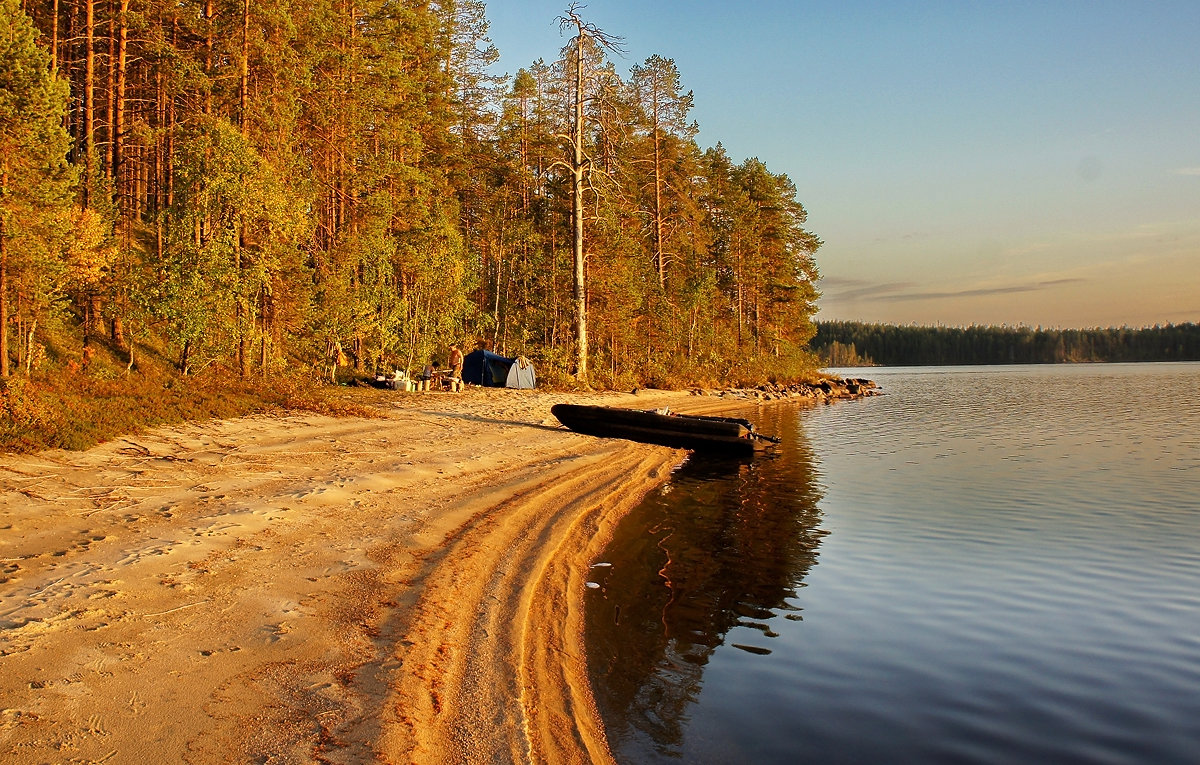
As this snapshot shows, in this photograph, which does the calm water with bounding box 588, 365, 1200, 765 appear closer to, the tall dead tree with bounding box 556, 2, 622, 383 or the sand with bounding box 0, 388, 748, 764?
the sand with bounding box 0, 388, 748, 764

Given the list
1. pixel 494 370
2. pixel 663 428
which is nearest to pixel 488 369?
pixel 494 370

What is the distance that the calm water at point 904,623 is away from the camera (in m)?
5.01

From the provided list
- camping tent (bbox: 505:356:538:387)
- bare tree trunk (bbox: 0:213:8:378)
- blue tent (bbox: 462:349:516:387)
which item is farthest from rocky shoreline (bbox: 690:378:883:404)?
bare tree trunk (bbox: 0:213:8:378)

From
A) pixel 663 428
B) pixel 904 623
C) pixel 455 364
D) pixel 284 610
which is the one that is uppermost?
pixel 455 364

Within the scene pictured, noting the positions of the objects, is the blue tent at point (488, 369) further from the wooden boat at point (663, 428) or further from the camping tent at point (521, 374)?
the wooden boat at point (663, 428)

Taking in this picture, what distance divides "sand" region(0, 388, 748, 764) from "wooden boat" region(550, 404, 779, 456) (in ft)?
24.9

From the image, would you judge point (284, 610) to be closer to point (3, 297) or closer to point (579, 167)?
point (3, 297)

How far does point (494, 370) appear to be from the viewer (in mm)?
30078

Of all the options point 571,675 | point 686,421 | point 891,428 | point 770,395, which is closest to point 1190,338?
point 770,395

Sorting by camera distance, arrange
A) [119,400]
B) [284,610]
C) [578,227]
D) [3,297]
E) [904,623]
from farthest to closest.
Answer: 1. [578,227]
2. [119,400]
3. [3,297]
4. [904,623]
5. [284,610]

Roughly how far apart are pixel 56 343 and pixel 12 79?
8.41m

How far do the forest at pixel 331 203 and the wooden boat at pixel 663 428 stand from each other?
8.73 meters

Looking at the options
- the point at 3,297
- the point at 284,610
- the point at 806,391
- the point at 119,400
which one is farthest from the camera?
the point at 806,391

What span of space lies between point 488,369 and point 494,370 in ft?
0.91
